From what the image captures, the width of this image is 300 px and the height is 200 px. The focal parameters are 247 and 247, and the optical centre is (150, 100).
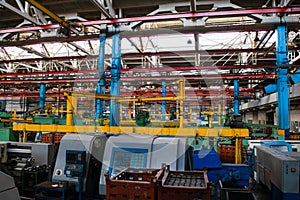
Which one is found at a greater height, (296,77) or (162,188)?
(296,77)

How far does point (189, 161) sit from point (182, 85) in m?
2.24

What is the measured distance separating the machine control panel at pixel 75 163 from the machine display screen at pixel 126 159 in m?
0.46

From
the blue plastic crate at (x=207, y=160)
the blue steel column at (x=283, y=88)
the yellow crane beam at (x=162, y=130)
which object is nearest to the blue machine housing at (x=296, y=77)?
the blue steel column at (x=283, y=88)

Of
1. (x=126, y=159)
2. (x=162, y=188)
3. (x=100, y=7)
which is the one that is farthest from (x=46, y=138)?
(x=162, y=188)

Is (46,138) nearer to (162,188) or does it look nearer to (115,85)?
(115,85)

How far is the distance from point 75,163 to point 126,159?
32.7 inches

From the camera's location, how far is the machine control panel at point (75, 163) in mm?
3947

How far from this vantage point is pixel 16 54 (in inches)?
588

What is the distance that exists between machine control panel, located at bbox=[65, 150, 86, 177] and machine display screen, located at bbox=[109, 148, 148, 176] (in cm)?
46

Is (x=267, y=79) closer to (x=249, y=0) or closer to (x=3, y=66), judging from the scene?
(x=249, y=0)

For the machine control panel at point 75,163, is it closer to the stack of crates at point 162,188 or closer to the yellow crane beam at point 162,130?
the stack of crates at point 162,188

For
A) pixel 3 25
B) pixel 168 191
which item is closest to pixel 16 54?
pixel 3 25

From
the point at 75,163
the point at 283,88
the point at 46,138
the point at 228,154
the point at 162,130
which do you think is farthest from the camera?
the point at 46,138

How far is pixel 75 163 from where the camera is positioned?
13.2ft
